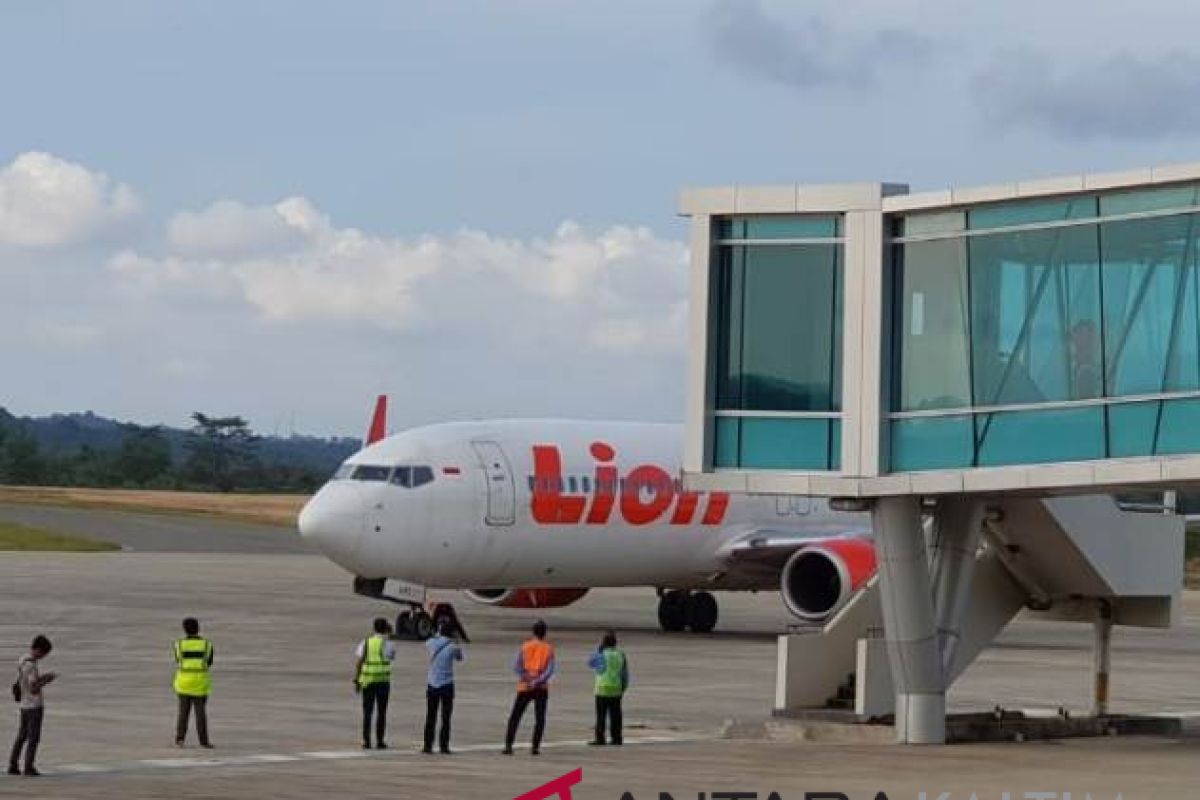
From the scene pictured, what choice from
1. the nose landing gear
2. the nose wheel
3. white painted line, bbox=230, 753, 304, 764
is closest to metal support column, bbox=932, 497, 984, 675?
white painted line, bbox=230, 753, 304, 764

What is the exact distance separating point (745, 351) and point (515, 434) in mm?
17568

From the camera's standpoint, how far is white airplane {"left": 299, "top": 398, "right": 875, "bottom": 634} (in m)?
49.9

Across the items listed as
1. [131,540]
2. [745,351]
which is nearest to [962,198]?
[745,351]

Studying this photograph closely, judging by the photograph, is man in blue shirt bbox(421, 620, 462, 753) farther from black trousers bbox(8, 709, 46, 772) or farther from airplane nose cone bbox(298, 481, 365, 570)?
airplane nose cone bbox(298, 481, 365, 570)

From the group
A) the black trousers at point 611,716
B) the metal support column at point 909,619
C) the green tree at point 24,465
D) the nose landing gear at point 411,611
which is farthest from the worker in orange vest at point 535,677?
the green tree at point 24,465

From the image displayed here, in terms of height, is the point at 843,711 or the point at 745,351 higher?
the point at 745,351

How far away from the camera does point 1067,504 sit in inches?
1455

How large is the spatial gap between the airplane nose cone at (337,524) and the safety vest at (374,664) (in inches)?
688

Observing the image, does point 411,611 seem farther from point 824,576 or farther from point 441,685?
point 441,685

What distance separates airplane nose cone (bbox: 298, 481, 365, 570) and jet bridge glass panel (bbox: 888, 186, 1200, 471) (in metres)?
16.9

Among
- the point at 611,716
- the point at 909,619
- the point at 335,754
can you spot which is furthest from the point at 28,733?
the point at 909,619

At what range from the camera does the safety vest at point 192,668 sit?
104 ft

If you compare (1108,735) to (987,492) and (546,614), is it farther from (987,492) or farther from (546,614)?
(546,614)

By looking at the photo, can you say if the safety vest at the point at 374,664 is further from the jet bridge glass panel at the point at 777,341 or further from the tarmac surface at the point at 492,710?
the jet bridge glass panel at the point at 777,341
